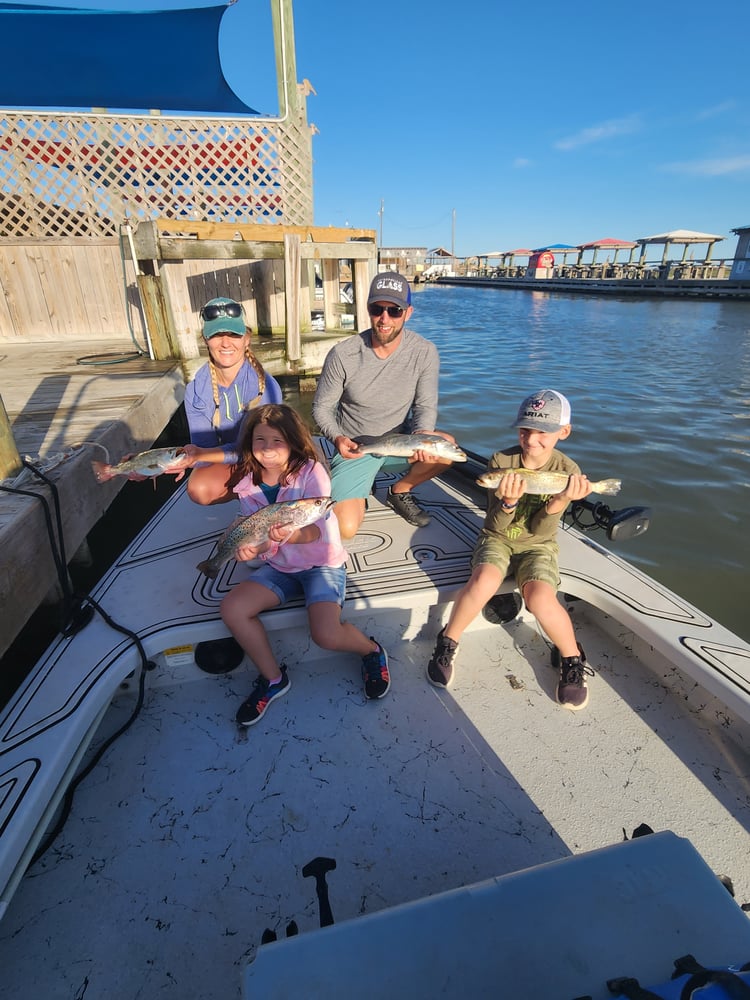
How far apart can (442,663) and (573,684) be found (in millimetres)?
752

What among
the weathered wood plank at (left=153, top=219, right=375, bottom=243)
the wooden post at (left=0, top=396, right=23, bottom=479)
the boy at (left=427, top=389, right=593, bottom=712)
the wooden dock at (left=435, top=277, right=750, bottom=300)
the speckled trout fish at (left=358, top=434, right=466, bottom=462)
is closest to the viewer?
the boy at (left=427, top=389, right=593, bottom=712)

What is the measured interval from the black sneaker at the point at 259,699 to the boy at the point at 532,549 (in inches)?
35.0

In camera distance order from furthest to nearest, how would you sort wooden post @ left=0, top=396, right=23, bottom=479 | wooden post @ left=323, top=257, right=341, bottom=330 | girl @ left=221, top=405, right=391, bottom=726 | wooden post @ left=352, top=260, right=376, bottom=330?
1. wooden post @ left=323, top=257, right=341, bottom=330
2. wooden post @ left=352, top=260, right=376, bottom=330
3. wooden post @ left=0, top=396, right=23, bottom=479
4. girl @ left=221, top=405, right=391, bottom=726

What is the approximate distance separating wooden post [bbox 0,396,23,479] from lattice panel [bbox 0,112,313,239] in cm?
810

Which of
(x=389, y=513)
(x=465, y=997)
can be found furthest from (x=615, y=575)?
(x=465, y=997)

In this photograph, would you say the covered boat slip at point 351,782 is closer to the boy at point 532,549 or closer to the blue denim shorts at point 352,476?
the boy at point 532,549

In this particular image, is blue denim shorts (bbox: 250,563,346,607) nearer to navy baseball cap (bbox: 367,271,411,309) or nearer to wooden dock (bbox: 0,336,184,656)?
wooden dock (bbox: 0,336,184,656)

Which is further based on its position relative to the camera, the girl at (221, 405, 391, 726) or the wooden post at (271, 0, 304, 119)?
the wooden post at (271, 0, 304, 119)

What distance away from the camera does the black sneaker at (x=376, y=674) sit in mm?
2771

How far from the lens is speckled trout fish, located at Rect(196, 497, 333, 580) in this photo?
8.38 ft

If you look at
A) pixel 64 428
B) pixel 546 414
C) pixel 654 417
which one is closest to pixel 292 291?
pixel 64 428

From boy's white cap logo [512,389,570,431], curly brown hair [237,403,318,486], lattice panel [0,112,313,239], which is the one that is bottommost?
curly brown hair [237,403,318,486]

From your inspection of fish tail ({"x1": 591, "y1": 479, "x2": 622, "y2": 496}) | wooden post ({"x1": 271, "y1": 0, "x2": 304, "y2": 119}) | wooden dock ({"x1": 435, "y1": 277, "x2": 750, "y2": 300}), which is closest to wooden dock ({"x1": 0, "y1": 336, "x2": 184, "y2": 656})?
fish tail ({"x1": 591, "y1": 479, "x2": 622, "y2": 496})

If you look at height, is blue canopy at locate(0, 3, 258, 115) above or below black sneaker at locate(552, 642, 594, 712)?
above
